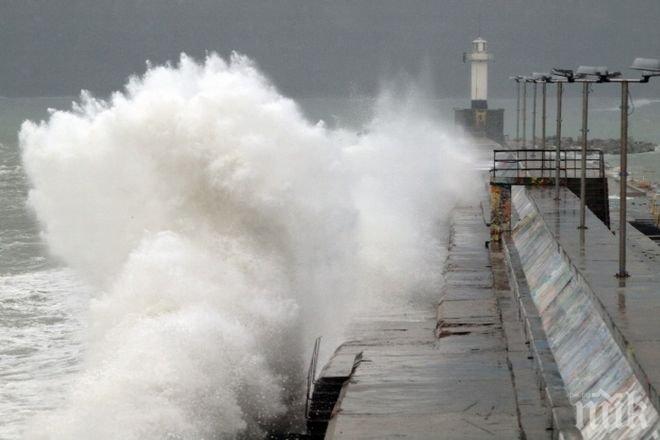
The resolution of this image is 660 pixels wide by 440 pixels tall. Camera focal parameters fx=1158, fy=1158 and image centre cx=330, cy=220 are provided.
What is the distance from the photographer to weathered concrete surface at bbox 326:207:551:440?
448 inches

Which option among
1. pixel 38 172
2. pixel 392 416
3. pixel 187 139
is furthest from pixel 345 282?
pixel 392 416

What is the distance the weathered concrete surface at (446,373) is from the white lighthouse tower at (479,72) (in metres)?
58.1

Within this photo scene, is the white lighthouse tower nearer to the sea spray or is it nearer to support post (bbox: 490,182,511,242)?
the sea spray

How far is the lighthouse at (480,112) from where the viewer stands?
7500 cm

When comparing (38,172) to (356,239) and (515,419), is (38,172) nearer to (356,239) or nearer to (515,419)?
(356,239)

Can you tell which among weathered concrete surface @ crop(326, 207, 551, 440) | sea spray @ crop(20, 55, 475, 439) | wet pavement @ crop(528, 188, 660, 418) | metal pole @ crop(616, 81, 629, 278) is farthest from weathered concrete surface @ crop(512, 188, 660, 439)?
sea spray @ crop(20, 55, 475, 439)

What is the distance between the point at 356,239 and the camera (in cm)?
2373

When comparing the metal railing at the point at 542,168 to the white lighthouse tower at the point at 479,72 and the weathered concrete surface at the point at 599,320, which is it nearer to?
the weathered concrete surface at the point at 599,320

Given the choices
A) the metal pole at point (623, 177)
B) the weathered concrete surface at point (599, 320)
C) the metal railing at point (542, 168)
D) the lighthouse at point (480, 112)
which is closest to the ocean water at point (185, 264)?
the metal railing at point (542, 168)

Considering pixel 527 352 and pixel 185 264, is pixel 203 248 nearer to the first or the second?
pixel 185 264

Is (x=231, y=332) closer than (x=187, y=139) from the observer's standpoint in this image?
Yes

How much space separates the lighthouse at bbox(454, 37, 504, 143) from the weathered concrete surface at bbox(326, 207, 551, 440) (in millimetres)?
56140

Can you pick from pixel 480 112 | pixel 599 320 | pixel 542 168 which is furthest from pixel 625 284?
pixel 480 112

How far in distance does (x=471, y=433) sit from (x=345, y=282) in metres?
10.0
